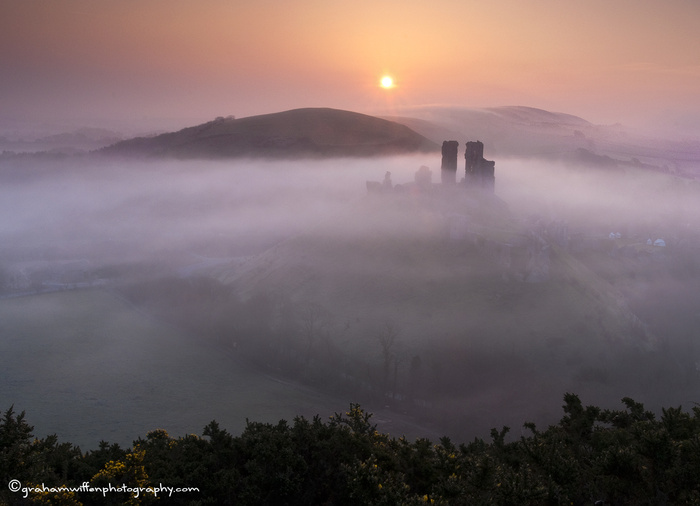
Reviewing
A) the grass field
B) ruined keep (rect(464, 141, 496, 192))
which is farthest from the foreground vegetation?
ruined keep (rect(464, 141, 496, 192))

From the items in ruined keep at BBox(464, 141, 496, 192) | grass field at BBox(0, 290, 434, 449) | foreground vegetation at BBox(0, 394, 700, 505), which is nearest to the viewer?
foreground vegetation at BBox(0, 394, 700, 505)

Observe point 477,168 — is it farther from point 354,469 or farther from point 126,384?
point 354,469

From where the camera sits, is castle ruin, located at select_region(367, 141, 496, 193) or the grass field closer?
the grass field

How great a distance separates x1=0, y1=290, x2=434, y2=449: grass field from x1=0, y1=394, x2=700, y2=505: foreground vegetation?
3291cm

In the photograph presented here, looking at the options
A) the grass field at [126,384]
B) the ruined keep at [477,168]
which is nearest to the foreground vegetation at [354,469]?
the grass field at [126,384]

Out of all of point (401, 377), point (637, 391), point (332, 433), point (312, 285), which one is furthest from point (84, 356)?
point (637, 391)

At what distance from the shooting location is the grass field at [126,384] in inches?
2488

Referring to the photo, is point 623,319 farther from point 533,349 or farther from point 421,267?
point 421,267

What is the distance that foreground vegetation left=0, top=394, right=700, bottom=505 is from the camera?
21.4 meters

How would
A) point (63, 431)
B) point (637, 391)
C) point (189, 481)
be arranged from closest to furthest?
point (189, 481) → point (63, 431) → point (637, 391)

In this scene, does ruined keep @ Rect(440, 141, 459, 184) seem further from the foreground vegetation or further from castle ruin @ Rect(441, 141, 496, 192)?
the foreground vegetation

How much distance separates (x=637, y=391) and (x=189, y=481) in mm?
60983

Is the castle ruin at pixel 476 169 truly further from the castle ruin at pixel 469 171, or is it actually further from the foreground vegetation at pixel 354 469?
the foreground vegetation at pixel 354 469

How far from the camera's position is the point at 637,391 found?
6912 cm
